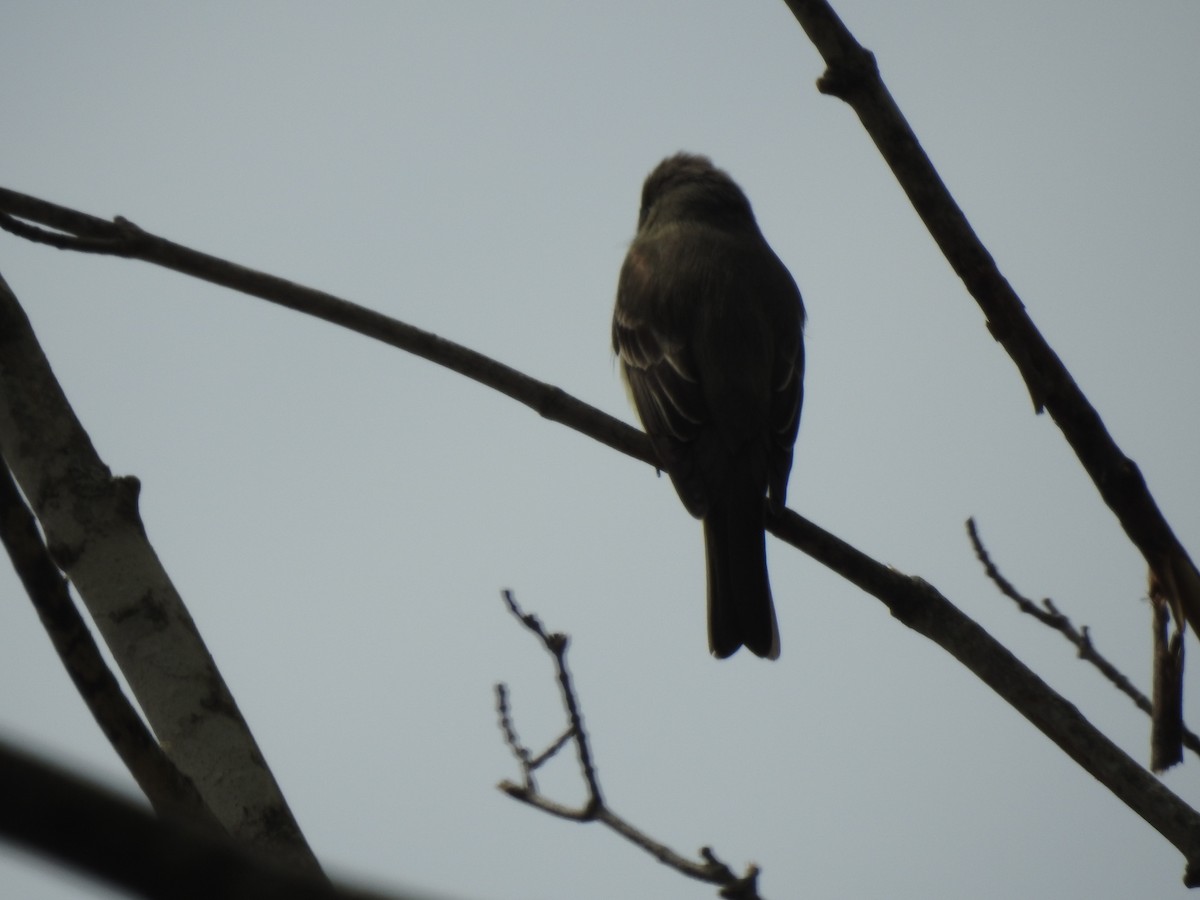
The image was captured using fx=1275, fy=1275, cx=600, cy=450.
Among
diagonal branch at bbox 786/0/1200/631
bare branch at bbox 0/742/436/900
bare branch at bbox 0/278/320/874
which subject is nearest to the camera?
bare branch at bbox 0/742/436/900

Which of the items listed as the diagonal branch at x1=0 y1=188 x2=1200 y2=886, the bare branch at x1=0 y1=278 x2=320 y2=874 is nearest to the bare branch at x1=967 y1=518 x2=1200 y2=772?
the diagonal branch at x1=0 y1=188 x2=1200 y2=886

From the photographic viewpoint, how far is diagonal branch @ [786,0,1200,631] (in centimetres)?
258

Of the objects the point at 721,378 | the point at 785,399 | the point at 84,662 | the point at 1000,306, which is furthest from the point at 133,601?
the point at 785,399

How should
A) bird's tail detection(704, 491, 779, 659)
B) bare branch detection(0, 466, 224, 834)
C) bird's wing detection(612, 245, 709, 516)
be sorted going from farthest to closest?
bird's wing detection(612, 245, 709, 516), bird's tail detection(704, 491, 779, 659), bare branch detection(0, 466, 224, 834)

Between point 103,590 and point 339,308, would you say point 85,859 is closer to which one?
point 103,590

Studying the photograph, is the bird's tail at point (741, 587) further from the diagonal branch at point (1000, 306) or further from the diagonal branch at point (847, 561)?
the diagonal branch at point (1000, 306)

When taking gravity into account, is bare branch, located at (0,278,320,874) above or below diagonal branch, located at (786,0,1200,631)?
below

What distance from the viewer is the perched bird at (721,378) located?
5.66 meters

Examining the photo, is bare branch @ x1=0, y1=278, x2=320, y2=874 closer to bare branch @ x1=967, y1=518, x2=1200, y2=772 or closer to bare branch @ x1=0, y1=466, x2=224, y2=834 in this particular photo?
bare branch @ x1=0, y1=466, x2=224, y2=834

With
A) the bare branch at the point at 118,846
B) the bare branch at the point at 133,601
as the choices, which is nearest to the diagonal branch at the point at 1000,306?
the bare branch at the point at 133,601

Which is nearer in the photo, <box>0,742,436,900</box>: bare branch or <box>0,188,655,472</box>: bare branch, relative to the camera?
<box>0,742,436,900</box>: bare branch

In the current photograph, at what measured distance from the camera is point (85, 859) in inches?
31.1

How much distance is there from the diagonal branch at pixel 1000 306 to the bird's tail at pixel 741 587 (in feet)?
9.58

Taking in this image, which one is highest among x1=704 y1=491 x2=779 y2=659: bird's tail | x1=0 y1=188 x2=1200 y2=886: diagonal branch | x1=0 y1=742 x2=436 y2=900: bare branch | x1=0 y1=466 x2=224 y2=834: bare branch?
x1=704 y1=491 x2=779 y2=659: bird's tail
